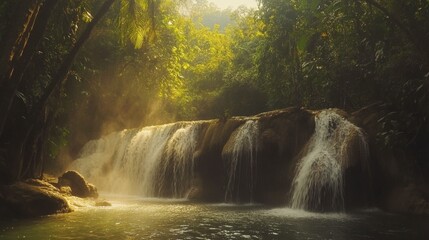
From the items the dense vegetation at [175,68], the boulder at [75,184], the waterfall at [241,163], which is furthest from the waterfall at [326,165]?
the boulder at [75,184]

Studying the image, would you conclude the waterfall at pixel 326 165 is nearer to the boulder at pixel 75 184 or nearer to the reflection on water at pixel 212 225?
the reflection on water at pixel 212 225

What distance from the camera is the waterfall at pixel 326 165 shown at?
47.3 feet

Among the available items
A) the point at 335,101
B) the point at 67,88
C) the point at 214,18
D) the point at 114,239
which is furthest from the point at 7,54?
the point at 214,18

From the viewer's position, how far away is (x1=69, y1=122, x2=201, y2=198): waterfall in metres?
21.0

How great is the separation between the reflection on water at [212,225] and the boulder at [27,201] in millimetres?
469

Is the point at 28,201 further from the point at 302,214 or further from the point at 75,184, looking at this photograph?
the point at 302,214

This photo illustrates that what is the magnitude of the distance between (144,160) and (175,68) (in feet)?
22.1

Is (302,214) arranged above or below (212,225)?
above

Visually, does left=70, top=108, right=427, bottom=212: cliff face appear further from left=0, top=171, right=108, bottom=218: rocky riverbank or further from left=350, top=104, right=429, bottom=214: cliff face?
left=0, top=171, right=108, bottom=218: rocky riverbank

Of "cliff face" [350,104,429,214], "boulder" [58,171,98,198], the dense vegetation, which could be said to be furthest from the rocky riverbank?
"cliff face" [350,104,429,214]

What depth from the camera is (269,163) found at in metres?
17.8

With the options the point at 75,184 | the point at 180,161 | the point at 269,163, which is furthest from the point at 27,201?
the point at 180,161

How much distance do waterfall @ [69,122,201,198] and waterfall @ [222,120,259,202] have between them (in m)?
2.76

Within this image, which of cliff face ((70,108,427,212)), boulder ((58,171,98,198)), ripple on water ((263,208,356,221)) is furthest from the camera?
boulder ((58,171,98,198))
